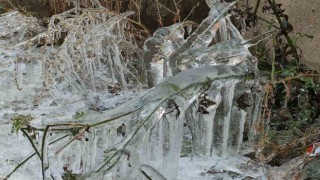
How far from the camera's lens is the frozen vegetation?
2.26 m

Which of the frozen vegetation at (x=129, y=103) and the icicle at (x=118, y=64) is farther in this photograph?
the icicle at (x=118, y=64)

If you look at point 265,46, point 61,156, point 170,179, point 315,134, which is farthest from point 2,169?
point 265,46

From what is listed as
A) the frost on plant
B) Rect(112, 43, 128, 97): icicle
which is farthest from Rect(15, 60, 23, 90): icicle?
Rect(112, 43, 128, 97): icicle

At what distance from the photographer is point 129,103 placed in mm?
2336

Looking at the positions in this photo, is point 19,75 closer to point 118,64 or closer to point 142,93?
point 118,64

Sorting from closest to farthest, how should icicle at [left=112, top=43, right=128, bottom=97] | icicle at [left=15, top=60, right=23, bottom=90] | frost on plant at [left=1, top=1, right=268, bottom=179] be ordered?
frost on plant at [left=1, top=1, right=268, bottom=179] → icicle at [left=112, top=43, right=128, bottom=97] → icicle at [left=15, top=60, right=23, bottom=90]

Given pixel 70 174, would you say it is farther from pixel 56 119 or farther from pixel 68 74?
pixel 68 74

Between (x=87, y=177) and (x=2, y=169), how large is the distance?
603 millimetres

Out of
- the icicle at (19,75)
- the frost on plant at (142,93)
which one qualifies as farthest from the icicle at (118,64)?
the icicle at (19,75)

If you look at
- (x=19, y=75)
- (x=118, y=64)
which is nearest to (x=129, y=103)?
(x=118, y=64)

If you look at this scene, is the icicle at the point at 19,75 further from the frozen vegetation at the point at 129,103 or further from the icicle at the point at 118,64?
the icicle at the point at 118,64

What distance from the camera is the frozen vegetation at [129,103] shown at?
2262 millimetres

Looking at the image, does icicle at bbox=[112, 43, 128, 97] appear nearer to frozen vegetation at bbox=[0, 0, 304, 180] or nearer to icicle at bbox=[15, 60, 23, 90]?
frozen vegetation at bbox=[0, 0, 304, 180]

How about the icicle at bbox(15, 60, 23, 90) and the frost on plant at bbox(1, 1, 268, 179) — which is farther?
the icicle at bbox(15, 60, 23, 90)
